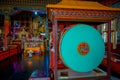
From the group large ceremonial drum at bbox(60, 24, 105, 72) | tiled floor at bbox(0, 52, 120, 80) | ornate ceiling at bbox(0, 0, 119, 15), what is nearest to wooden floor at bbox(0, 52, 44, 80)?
tiled floor at bbox(0, 52, 120, 80)

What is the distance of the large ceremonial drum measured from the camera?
8.27 feet

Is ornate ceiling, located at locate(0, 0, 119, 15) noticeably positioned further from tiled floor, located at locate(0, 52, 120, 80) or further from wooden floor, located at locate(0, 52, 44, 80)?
tiled floor, located at locate(0, 52, 120, 80)

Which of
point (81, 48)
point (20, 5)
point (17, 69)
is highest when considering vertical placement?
point (20, 5)

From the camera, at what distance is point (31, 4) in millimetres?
10531

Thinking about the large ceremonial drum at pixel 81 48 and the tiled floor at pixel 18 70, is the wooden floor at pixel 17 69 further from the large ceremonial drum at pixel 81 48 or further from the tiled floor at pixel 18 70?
the large ceremonial drum at pixel 81 48

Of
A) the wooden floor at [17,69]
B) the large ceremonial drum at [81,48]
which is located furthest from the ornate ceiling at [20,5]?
the large ceremonial drum at [81,48]

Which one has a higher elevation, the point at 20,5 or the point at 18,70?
the point at 20,5

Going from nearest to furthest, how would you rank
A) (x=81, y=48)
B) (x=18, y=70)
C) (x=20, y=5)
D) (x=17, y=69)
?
(x=81, y=48) < (x=18, y=70) < (x=17, y=69) < (x=20, y=5)

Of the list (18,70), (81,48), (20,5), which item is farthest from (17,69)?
(20,5)

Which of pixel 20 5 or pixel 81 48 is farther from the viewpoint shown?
pixel 20 5

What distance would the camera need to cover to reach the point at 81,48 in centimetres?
258

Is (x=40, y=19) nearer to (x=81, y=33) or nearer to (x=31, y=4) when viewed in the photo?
(x=31, y=4)

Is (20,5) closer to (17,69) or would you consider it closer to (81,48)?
(17,69)

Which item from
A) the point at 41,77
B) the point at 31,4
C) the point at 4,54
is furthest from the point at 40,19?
the point at 41,77
